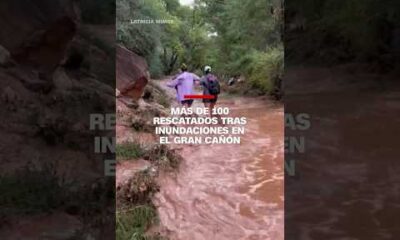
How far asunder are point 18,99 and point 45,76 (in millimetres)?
806

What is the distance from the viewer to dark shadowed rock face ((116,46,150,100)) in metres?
7.44

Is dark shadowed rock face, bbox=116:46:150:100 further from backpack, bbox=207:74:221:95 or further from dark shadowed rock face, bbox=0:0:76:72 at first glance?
backpack, bbox=207:74:221:95

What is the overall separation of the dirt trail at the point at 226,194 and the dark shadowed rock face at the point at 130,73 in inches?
76.6

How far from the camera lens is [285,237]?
13.4 ft

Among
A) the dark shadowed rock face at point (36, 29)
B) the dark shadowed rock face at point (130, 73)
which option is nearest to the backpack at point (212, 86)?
the dark shadowed rock face at point (130, 73)

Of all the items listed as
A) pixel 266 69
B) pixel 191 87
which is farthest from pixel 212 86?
pixel 266 69

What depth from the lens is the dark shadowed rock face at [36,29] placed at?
19.4ft

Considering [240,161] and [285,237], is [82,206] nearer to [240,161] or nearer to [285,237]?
[285,237]

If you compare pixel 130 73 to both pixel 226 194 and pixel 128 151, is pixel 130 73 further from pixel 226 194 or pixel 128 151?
pixel 226 194

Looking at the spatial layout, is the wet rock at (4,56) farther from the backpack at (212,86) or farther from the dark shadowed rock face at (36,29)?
the backpack at (212,86)

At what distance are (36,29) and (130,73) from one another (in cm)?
170

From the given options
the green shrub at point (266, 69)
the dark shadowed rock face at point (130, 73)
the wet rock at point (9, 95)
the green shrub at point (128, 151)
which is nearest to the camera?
the green shrub at point (128, 151)

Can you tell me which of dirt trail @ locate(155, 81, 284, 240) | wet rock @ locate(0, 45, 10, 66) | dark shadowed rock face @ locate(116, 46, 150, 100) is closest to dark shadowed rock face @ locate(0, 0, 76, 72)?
wet rock @ locate(0, 45, 10, 66)

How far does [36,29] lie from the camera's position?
6117mm
